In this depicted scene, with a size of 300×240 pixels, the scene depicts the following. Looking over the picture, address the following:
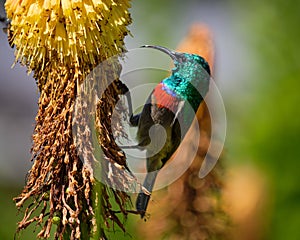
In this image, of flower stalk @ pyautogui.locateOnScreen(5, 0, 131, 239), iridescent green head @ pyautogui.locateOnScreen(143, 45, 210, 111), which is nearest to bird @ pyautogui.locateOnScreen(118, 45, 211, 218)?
iridescent green head @ pyautogui.locateOnScreen(143, 45, 210, 111)

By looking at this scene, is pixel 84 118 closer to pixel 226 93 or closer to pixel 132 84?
pixel 132 84

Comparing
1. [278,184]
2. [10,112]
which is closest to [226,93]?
[278,184]

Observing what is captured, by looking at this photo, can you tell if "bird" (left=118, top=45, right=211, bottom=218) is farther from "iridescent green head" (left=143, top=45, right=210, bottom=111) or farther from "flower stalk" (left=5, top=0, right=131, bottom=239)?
"flower stalk" (left=5, top=0, right=131, bottom=239)

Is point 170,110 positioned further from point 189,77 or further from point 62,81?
point 62,81

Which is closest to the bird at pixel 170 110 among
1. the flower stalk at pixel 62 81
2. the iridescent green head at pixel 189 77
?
the iridescent green head at pixel 189 77

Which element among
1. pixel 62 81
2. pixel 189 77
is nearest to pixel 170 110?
pixel 189 77

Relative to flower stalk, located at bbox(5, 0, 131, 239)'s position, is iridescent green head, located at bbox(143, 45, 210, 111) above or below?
above

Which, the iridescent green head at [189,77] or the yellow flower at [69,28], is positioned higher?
the iridescent green head at [189,77]

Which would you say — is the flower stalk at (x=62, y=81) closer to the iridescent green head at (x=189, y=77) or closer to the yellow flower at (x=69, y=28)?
the yellow flower at (x=69, y=28)
